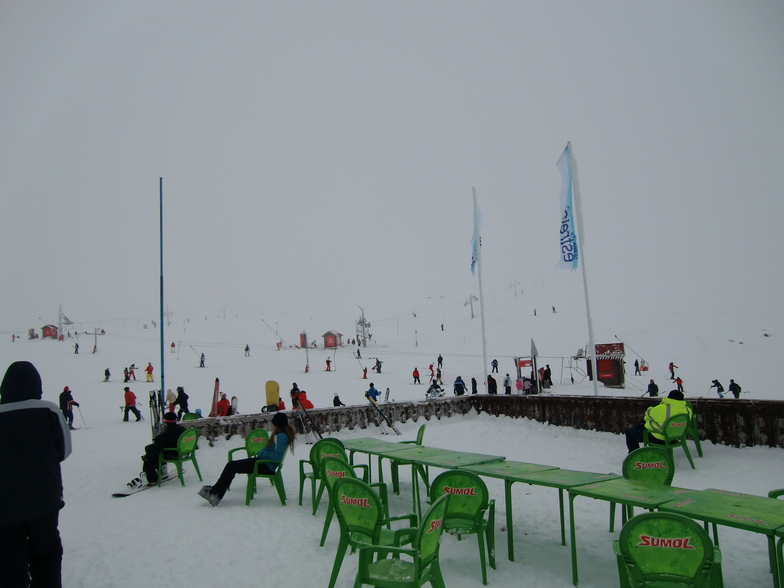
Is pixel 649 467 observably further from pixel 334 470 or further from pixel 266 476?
pixel 266 476

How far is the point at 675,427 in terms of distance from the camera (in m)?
8.84

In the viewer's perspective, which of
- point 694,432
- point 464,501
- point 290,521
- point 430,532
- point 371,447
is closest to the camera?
point 430,532

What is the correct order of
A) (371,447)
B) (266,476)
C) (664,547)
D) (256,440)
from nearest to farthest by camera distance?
1. (664,547)
2. (266,476)
3. (371,447)
4. (256,440)

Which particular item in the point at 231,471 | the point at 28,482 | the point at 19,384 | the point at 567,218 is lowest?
the point at 231,471

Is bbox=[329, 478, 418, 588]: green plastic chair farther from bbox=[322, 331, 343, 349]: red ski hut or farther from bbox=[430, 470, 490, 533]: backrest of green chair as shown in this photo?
bbox=[322, 331, 343, 349]: red ski hut

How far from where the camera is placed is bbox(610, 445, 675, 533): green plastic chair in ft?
18.0

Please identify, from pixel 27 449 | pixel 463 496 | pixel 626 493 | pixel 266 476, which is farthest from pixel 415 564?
pixel 266 476

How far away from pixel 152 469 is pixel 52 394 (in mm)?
21798

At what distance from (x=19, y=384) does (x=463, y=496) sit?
367 cm

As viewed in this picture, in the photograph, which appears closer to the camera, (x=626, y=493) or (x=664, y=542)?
(x=664, y=542)

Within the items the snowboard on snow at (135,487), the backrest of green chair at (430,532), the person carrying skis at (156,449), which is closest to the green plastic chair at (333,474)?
the backrest of green chair at (430,532)

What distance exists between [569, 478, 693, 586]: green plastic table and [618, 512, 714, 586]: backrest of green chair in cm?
71

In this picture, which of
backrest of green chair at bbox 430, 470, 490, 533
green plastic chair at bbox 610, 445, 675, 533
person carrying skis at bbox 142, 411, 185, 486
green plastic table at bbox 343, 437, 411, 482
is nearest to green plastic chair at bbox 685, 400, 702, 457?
green plastic chair at bbox 610, 445, 675, 533

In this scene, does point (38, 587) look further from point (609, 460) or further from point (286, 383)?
point (286, 383)
